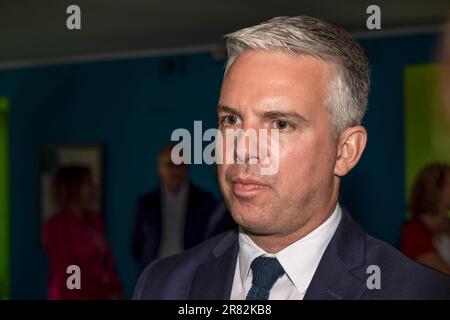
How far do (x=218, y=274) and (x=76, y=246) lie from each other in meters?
0.71

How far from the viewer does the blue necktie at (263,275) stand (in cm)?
62

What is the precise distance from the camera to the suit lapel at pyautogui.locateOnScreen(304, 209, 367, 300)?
1.97 ft

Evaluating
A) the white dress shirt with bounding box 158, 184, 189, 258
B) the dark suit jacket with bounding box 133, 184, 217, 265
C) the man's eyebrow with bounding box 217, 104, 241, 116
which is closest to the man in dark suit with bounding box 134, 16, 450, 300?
the man's eyebrow with bounding box 217, 104, 241, 116

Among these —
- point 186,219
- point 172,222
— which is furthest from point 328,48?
point 172,222

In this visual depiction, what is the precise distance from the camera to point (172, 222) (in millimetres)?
1365

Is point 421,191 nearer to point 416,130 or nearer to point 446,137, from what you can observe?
point 446,137

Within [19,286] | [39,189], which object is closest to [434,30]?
[39,189]

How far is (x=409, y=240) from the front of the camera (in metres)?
1.05

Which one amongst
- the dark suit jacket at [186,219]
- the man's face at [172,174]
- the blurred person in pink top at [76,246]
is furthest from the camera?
the man's face at [172,174]

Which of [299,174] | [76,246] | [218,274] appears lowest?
[76,246]

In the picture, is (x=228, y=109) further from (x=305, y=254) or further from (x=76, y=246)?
(x=76, y=246)

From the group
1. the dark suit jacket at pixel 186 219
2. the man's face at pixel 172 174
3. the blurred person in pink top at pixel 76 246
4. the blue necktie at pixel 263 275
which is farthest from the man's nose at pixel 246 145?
the man's face at pixel 172 174

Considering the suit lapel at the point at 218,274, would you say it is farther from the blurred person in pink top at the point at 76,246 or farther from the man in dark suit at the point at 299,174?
the blurred person in pink top at the point at 76,246

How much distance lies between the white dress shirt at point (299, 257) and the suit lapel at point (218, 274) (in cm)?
2
